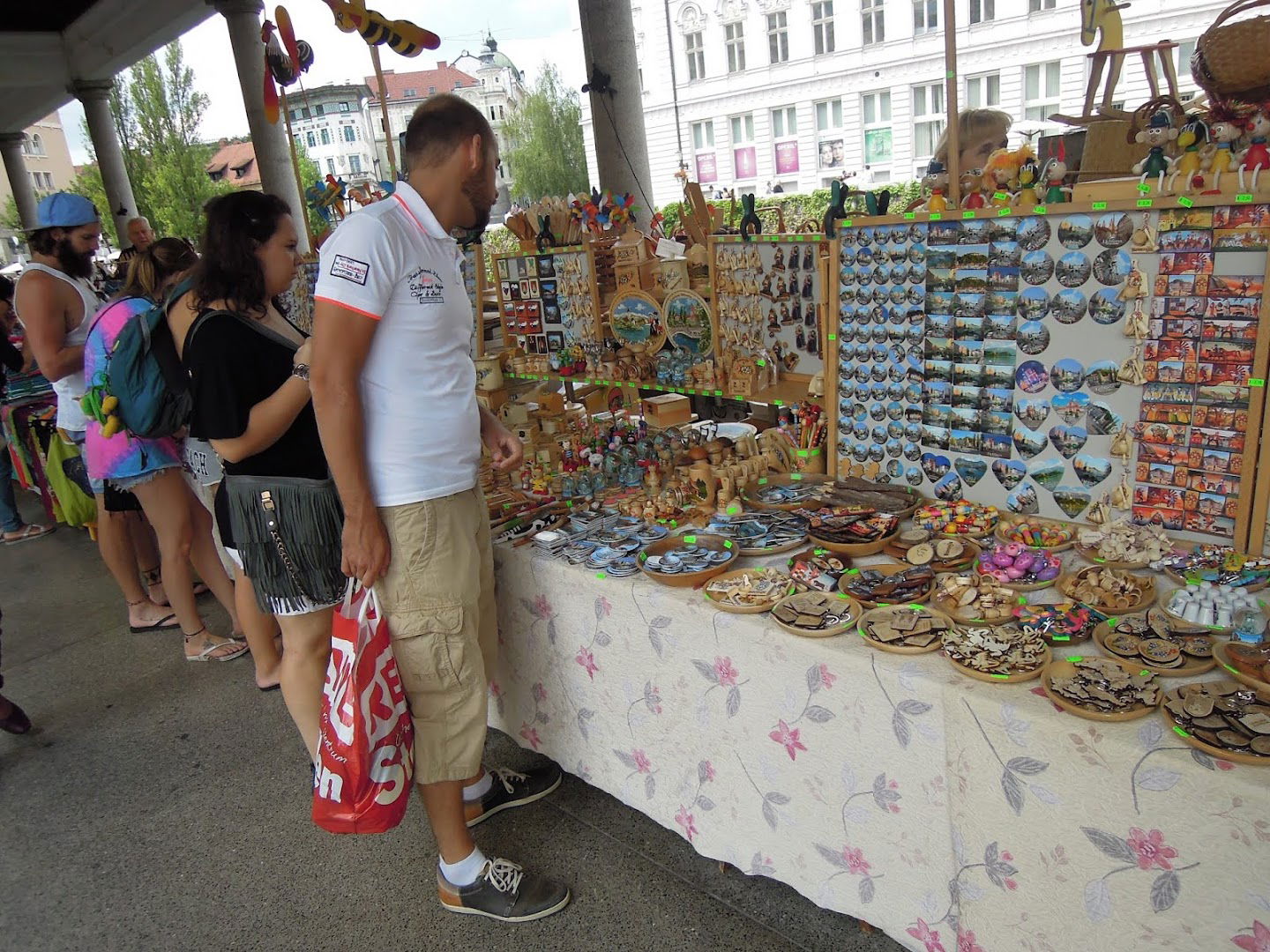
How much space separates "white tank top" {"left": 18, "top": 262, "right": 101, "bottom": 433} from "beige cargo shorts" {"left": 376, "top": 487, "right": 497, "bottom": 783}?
7.25 feet

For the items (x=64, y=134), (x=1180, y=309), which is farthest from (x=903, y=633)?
(x=64, y=134)

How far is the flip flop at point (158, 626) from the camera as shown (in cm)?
368

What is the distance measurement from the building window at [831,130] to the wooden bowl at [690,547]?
2269 centimetres

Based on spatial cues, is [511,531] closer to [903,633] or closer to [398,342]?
[398,342]

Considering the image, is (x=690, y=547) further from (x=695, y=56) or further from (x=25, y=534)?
(x=695, y=56)

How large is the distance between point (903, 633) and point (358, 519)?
108 centimetres

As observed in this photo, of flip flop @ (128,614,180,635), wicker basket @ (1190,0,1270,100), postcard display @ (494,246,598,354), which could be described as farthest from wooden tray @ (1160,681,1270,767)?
flip flop @ (128,614,180,635)

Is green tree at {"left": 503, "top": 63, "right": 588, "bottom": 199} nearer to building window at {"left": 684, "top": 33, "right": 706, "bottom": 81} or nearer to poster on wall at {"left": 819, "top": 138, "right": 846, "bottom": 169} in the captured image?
building window at {"left": 684, "top": 33, "right": 706, "bottom": 81}

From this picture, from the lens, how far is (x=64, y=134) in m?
43.4

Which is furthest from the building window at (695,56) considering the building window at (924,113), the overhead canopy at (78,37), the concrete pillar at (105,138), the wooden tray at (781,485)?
the wooden tray at (781,485)

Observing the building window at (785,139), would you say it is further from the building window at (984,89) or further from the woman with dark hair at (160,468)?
the woman with dark hair at (160,468)

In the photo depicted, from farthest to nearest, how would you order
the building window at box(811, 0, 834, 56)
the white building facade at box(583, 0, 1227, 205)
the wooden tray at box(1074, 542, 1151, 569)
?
1. the building window at box(811, 0, 834, 56)
2. the white building facade at box(583, 0, 1227, 205)
3. the wooden tray at box(1074, 542, 1151, 569)

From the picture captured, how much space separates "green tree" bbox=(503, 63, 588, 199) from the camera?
31281 mm

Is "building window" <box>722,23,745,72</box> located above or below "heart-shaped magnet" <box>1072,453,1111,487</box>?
above
